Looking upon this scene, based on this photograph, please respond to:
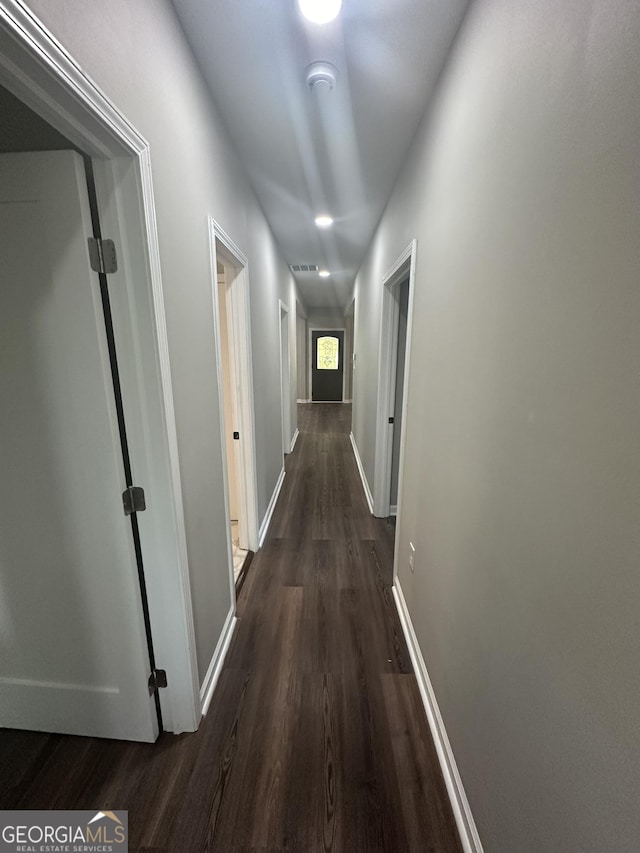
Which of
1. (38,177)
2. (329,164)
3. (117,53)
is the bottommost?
(38,177)

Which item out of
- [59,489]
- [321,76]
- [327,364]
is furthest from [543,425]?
[327,364]

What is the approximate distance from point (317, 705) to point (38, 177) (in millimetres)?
2137

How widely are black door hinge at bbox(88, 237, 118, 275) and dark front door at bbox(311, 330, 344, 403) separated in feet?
26.7

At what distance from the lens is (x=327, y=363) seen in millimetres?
9109

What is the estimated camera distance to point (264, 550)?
2.61 m

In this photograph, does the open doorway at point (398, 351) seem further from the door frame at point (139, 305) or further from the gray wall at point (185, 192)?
the door frame at point (139, 305)

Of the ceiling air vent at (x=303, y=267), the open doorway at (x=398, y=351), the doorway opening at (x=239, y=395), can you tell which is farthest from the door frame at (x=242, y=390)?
the ceiling air vent at (x=303, y=267)

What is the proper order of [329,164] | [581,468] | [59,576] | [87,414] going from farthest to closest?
[329,164] < [59,576] < [87,414] < [581,468]

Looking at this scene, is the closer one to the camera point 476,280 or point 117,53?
point 117,53

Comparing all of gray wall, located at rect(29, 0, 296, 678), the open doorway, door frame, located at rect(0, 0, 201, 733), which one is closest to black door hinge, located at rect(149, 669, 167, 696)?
door frame, located at rect(0, 0, 201, 733)

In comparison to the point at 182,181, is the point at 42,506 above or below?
below

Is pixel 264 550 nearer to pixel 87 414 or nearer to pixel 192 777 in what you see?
pixel 192 777

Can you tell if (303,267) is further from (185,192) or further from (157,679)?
(157,679)

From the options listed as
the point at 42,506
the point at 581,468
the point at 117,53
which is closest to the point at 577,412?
the point at 581,468
